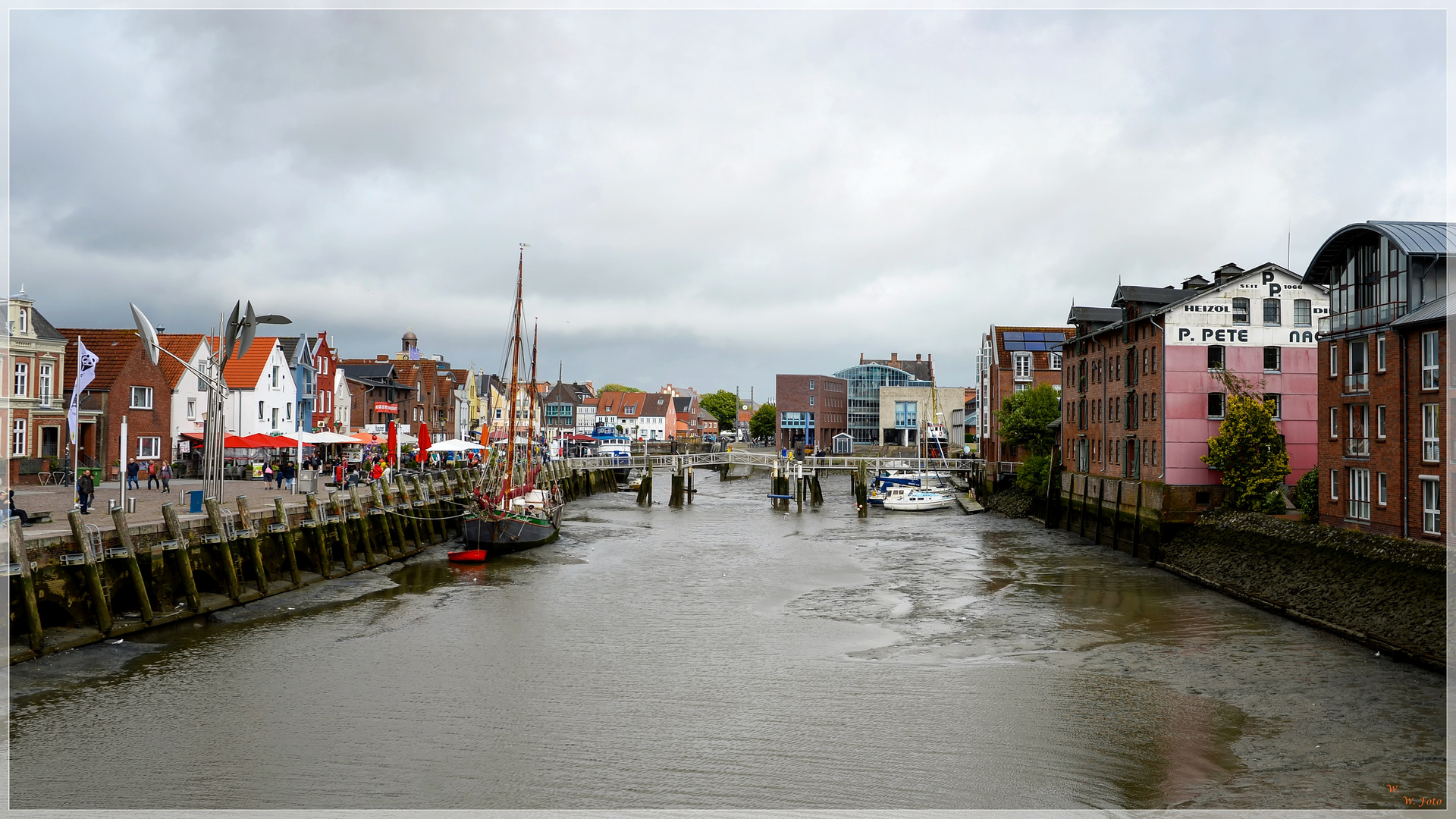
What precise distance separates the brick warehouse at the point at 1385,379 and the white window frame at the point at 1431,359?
0.03 m

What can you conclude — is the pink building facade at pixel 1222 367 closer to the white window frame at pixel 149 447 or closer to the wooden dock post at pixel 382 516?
the wooden dock post at pixel 382 516

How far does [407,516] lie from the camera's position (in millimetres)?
41781

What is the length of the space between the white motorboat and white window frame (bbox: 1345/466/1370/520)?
3739 cm

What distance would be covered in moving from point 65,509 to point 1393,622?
34.4 m

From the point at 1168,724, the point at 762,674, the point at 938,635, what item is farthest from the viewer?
the point at 938,635

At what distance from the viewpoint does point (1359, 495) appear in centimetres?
3103

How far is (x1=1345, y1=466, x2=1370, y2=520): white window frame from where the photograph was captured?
99.9 ft

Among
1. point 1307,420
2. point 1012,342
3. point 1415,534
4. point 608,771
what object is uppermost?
point 1012,342

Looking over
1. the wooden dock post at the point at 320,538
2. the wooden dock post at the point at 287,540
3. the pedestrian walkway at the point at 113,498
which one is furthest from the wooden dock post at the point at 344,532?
the wooden dock post at the point at 287,540

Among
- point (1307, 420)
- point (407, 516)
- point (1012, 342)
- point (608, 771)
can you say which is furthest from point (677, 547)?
point (1012, 342)

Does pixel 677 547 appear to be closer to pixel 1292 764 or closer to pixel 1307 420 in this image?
pixel 1307 420

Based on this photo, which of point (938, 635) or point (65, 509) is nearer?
A: point (938, 635)

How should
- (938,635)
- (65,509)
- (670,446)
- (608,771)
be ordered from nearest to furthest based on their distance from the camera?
1. (608,771)
2. (938,635)
3. (65,509)
4. (670,446)

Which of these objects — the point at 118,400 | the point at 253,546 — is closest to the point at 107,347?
the point at 118,400
